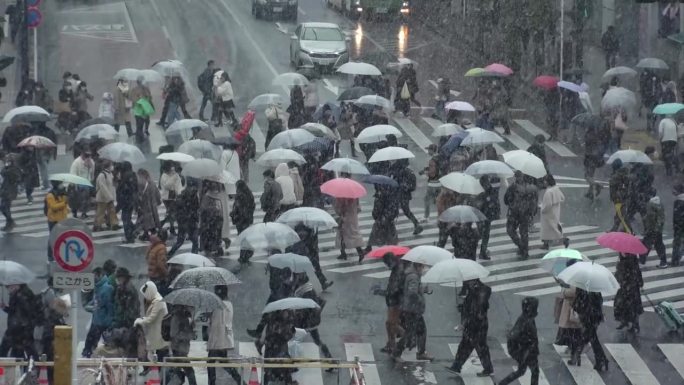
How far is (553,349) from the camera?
18.3 m

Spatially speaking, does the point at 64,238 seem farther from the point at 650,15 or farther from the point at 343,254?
the point at 650,15

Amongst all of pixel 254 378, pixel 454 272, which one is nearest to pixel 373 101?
pixel 454 272

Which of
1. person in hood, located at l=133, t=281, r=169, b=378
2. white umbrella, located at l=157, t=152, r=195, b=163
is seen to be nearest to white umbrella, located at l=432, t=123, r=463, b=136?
white umbrella, located at l=157, t=152, r=195, b=163

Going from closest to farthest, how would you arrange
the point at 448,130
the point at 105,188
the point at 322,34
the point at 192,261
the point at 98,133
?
the point at 192,261 → the point at 105,188 → the point at 98,133 → the point at 448,130 → the point at 322,34

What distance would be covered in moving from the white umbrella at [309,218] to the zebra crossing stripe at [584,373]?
372 cm

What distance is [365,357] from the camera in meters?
17.9

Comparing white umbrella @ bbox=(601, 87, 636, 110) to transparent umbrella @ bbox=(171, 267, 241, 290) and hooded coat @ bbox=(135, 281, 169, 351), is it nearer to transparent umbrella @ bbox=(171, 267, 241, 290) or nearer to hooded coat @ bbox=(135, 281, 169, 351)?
transparent umbrella @ bbox=(171, 267, 241, 290)

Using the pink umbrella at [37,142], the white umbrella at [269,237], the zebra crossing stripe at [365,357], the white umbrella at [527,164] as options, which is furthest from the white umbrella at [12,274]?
the white umbrella at [527,164]

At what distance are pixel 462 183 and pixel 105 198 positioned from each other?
5870 mm

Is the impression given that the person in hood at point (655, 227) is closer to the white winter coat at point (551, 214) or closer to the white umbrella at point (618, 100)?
the white winter coat at point (551, 214)

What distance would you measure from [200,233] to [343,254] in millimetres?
A: 2271

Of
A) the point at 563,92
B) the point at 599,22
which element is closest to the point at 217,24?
the point at 599,22

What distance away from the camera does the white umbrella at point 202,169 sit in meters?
22.0

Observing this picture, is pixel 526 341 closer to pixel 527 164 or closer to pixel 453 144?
pixel 527 164
